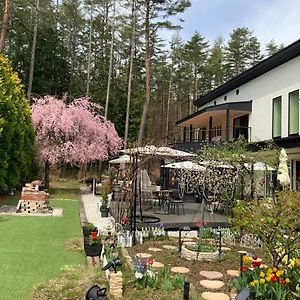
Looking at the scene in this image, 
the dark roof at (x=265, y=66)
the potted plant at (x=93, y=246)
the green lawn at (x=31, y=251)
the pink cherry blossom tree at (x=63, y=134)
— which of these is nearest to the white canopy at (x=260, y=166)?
the dark roof at (x=265, y=66)

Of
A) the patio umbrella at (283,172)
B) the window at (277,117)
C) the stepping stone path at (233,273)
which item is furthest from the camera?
the window at (277,117)

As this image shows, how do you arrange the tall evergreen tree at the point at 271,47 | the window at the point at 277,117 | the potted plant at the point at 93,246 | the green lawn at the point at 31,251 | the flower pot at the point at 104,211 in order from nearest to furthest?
the green lawn at the point at 31,251 < the potted plant at the point at 93,246 < the flower pot at the point at 104,211 < the window at the point at 277,117 < the tall evergreen tree at the point at 271,47

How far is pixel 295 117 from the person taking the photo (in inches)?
582

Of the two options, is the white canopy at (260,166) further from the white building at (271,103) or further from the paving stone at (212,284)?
the paving stone at (212,284)

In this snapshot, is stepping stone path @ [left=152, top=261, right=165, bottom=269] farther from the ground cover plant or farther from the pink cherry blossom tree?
the pink cherry blossom tree

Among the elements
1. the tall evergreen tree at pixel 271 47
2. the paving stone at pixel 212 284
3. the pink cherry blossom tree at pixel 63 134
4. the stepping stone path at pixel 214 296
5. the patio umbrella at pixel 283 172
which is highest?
the tall evergreen tree at pixel 271 47

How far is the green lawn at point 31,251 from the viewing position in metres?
5.87

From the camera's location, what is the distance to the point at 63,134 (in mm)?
21125

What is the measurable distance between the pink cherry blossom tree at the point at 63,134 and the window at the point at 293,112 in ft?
37.6

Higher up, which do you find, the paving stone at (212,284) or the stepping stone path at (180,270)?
the stepping stone path at (180,270)

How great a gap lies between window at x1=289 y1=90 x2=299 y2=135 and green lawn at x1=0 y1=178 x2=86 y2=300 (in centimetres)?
896

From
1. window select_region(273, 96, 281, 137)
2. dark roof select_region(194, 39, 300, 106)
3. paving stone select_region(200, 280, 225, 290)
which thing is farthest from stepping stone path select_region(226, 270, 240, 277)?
window select_region(273, 96, 281, 137)

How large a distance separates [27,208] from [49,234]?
4.25 meters

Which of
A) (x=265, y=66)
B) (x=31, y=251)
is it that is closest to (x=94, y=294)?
(x=31, y=251)
